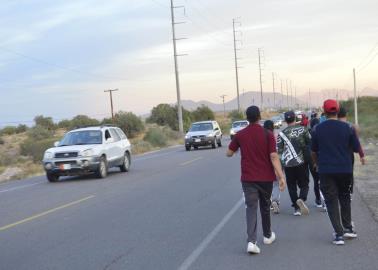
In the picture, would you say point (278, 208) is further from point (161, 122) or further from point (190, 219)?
point (161, 122)

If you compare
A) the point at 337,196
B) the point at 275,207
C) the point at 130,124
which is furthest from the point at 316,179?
the point at 130,124

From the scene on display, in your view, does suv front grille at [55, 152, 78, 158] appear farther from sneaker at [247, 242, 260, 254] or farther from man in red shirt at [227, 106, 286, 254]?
sneaker at [247, 242, 260, 254]

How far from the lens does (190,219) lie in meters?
10.8

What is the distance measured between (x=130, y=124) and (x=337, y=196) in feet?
220

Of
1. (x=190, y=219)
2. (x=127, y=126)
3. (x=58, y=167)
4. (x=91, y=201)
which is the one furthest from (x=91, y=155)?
(x=127, y=126)

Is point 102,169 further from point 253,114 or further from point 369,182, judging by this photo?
→ point 253,114

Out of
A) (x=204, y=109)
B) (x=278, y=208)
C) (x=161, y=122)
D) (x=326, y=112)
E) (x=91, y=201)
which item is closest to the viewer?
(x=326, y=112)

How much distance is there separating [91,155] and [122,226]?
9.39 meters

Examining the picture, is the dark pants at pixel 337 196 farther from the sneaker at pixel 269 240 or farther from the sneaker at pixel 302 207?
the sneaker at pixel 302 207

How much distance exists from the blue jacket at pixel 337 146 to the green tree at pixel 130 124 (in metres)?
65.5

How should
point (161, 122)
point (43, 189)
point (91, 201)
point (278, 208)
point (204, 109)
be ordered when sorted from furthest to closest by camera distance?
1. point (204, 109)
2. point (161, 122)
3. point (43, 189)
4. point (91, 201)
5. point (278, 208)

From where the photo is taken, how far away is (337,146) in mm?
8172

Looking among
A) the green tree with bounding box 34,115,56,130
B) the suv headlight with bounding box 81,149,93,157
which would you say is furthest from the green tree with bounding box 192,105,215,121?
the suv headlight with bounding box 81,149,93,157

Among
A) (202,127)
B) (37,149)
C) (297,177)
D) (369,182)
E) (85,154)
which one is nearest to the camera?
(297,177)
